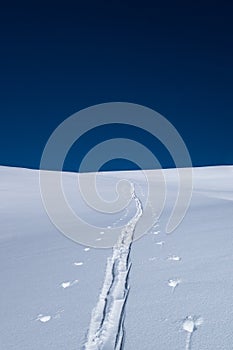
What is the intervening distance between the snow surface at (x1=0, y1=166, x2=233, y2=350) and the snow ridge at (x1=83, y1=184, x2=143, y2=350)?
0.01 meters

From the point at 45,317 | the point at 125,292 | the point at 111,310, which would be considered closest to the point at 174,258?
the point at 125,292

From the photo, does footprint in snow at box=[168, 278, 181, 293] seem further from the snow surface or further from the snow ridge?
the snow ridge

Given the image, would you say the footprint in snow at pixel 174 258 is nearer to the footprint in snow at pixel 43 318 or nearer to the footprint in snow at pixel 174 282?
the footprint in snow at pixel 174 282

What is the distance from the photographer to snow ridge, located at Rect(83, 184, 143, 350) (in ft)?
10.5

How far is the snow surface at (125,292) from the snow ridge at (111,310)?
10 millimetres

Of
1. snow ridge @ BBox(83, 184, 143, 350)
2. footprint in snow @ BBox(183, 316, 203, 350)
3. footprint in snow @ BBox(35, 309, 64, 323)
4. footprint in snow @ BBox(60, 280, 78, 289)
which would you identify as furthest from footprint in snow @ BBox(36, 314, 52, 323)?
footprint in snow @ BBox(183, 316, 203, 350)

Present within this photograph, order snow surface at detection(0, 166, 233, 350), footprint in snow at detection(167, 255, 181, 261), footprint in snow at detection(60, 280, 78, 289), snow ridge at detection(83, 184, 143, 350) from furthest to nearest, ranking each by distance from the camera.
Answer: footprint in snow at detection(167, 255, 181, 261) < footprint in snow at detection(60, 280, 78, 289) < snow surface at detection(0, 166, 233, 350) < snow ridge at detection(83, 184, 143, 350)

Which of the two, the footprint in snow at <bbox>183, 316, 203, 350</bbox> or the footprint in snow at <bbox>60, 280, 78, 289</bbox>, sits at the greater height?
the footprint in snow at <bbox>60, 280, 78, 289</bbox>

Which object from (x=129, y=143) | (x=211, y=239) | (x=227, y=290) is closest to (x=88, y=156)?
(x=129, y=143)

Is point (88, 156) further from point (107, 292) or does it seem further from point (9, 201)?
point (107, 292)

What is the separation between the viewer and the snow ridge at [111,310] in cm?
321

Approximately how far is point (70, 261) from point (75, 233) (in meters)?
2.55

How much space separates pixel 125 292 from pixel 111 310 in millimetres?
521

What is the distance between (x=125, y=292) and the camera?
14.3 feet
